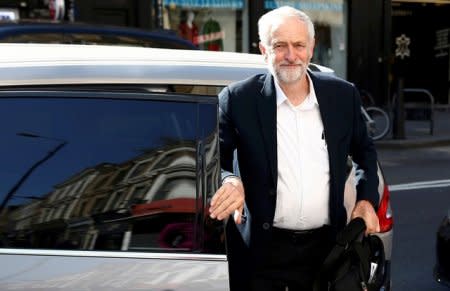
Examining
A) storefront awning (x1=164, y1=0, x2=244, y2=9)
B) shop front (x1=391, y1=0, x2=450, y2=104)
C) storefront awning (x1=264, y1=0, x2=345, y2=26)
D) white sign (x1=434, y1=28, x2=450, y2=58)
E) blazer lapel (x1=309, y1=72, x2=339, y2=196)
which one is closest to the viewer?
blazer lapel (x1=309, y1=72, x2=339, y2=196)

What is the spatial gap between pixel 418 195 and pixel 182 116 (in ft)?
21.7

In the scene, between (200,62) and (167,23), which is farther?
(167,23)

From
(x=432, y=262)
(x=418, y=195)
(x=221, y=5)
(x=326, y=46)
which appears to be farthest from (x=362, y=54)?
(x=432, y=262)

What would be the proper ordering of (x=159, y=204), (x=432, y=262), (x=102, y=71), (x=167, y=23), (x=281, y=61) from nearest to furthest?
1. (x=159, y=204)
2. (x=281, y=61)
3. (x=102, y=71)
4. (x=432, y=262)
5. (x=167, y=23)

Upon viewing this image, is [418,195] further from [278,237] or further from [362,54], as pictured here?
[362,54]

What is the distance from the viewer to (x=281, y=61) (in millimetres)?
2592

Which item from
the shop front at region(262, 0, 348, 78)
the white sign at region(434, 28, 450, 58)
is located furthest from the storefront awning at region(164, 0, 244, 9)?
the white sign at region(434, 28, 450, 58)

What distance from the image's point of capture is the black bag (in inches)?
99.9

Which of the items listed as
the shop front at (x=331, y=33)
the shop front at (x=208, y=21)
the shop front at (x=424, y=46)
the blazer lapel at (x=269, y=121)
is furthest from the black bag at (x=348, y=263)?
the shop front at (x=424, y=46)

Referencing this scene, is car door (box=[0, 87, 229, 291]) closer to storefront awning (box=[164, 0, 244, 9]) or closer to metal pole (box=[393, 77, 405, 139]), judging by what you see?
metal pole (box=[393, 77, 405, 139])

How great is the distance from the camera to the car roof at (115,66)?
8.50 ft

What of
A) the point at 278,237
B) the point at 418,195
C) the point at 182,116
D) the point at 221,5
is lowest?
the point at 418,195

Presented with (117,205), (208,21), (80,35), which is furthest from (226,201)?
(208,21)

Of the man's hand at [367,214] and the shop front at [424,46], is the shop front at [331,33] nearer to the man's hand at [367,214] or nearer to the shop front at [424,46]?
the shop front at [424,46]
